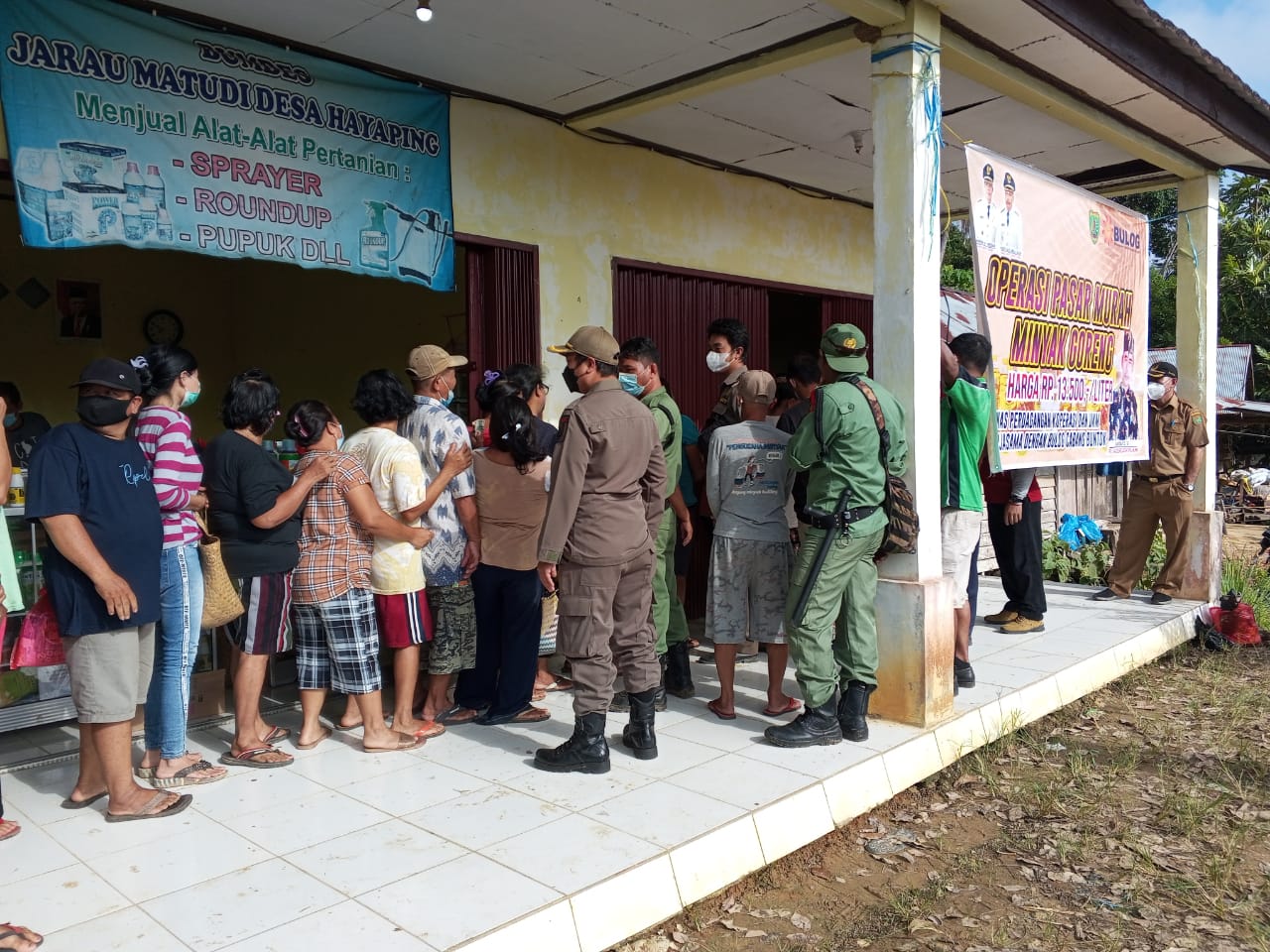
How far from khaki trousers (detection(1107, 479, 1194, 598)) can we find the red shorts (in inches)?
235

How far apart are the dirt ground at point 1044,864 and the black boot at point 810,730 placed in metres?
0.40

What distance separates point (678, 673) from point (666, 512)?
0.91 metres

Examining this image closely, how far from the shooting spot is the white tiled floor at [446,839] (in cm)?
295

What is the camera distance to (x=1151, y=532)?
7.85 metres

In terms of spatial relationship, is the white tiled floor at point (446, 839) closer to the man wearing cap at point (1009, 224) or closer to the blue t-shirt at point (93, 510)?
the blue t-shirt at point (93, 510)

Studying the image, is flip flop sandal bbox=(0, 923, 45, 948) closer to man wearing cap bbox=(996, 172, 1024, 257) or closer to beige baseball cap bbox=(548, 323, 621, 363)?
beige baseball cap bbox=(548, 323, 621, 363)

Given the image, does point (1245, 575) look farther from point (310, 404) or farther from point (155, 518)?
point (155, 518)

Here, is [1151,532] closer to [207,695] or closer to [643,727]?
[643,727]

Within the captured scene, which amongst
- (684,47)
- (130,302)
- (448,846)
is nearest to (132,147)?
(684,47)

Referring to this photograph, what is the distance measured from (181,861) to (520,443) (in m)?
2.15

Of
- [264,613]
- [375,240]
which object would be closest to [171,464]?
[264,613]

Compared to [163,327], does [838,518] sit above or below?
below

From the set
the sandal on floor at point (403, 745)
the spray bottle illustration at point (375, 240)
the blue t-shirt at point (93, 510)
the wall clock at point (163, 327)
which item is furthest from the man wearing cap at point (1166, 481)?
the wall clock at point (163, 327)

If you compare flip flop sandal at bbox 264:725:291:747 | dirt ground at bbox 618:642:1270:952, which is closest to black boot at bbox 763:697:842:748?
dirt ground at bbox 618:642:1270:952
